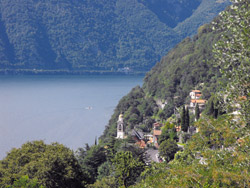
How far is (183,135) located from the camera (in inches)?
1227

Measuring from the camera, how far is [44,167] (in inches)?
758

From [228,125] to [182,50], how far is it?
64807 mm

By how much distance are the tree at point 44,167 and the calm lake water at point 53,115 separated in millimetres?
21598

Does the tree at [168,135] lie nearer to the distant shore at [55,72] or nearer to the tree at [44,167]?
the tree at [44,167]

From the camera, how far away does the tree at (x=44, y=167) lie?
19078 mm

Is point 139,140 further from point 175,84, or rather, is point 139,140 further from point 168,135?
point 175,84

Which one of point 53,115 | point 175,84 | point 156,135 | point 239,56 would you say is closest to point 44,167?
point 239,56

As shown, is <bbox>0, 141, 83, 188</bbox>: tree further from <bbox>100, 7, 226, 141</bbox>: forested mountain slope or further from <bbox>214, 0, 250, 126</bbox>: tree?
<bbox>100, 7, 226, 141</bbox>: forested mountain slope

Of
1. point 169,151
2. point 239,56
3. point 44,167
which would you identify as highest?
point 239,56

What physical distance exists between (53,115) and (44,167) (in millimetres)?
52094

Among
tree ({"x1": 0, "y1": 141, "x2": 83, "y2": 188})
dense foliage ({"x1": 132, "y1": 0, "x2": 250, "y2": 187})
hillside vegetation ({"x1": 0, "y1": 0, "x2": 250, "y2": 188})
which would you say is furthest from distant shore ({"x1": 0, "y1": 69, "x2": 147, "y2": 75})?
dense foliage ({"x1": 132, "y1": 0, "x2": 250, "y2": 187})

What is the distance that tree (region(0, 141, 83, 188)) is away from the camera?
62.6 ft

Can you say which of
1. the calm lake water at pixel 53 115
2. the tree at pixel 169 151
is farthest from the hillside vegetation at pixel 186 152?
the calm lake water at pixel 53 115

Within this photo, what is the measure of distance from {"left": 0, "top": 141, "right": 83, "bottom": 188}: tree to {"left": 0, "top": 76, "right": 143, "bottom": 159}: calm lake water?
70.9 feet
